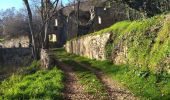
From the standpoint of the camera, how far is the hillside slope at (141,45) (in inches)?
776

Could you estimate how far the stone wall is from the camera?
104 feet

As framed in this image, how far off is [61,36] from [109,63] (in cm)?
4828

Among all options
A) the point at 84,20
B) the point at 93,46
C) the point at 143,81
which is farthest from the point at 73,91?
the point at 84,20

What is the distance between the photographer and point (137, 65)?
22344 millimetres

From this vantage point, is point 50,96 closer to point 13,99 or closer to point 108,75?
point 13,99

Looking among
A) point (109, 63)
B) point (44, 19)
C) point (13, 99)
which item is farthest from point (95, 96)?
point (44, 19)

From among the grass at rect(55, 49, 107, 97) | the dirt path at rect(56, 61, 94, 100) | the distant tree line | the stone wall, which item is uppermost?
the distant tree line

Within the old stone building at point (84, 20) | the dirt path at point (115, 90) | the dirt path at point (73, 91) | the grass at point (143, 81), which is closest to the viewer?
the grass at point (143, 81)

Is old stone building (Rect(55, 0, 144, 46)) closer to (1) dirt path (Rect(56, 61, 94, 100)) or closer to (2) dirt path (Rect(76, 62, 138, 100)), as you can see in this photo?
(1) dirt path (Rect(56, 61, 94, 100))

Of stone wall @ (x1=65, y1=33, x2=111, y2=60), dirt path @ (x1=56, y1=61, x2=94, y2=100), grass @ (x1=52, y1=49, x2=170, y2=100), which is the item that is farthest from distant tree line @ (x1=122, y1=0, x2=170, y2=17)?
dirt path @ (x1=56, y1=61, x2=94, y2=100)

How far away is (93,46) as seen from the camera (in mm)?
35312

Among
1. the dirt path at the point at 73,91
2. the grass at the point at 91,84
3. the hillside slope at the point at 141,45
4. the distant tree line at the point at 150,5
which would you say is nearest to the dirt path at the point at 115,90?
the grass at the point at 91,84

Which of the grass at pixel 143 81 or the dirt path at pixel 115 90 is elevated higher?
the grass at pixel 143 81

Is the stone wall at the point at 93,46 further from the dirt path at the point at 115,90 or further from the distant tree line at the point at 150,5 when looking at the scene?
the dirt path at the point at 115,90
